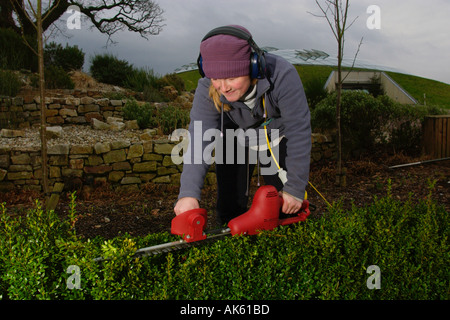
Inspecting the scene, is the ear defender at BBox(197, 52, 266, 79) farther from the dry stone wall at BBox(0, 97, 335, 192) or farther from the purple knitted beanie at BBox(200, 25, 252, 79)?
the dry stone wall at BBox(0, 97, 335, 192)

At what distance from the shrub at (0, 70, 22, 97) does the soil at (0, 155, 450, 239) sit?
429 cm

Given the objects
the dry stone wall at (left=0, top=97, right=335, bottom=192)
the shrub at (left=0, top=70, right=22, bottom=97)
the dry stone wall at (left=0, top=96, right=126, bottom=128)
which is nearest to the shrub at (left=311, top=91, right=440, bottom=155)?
the dry stone wall at (left=0, top=97, right=335, bottom=192)

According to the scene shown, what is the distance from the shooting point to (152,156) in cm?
606

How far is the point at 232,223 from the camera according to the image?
1992 millimetres

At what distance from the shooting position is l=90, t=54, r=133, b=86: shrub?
1225 centimetres

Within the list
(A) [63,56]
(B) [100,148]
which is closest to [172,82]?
(A) [63,56]

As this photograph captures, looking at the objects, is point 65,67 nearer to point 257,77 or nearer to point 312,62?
point 257,77

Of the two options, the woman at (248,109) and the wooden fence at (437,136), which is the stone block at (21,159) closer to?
the woman at (248,109)

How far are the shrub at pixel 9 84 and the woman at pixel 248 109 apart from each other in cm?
837

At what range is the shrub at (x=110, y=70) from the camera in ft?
40.2

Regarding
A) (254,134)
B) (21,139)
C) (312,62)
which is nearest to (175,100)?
(21,139)

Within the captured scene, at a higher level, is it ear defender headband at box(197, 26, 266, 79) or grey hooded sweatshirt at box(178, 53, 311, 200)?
ear defender headband at box(197, 26, 266, 79)

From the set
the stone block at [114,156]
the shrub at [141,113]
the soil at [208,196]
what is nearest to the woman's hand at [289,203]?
the soil at [208,196]
